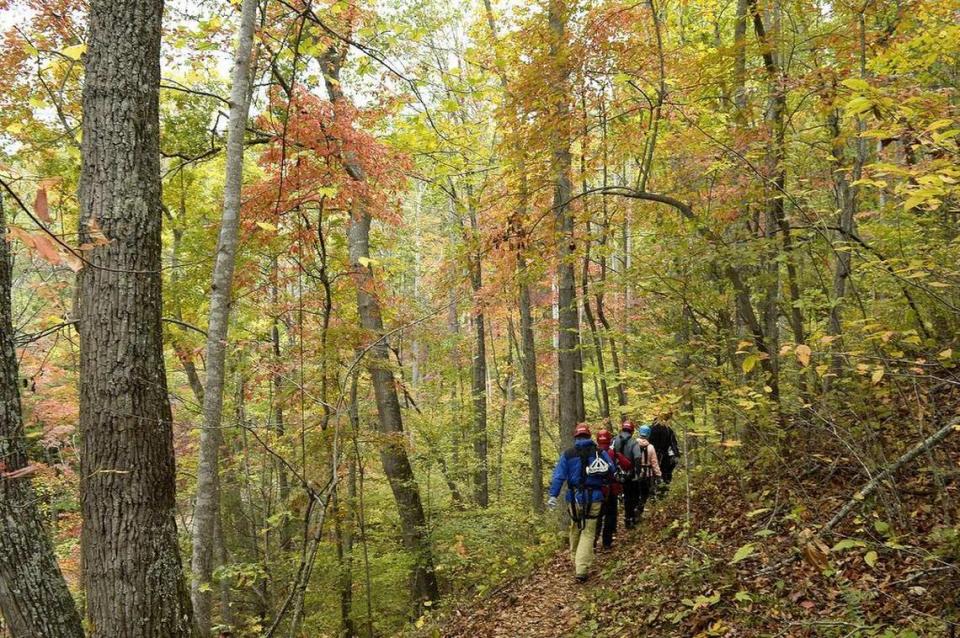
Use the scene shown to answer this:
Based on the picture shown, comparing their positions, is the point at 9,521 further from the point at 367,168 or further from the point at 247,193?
the point at 367,168

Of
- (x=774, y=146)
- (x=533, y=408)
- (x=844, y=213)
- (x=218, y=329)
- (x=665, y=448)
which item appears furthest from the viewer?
(x=533, y=408)

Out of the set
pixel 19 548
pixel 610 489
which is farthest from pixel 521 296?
pixel 19 548

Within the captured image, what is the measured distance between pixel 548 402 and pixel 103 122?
23.3 meters

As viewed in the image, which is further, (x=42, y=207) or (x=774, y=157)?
(x=774, y=157)

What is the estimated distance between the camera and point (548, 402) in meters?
25.5

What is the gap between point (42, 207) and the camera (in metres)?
1.59

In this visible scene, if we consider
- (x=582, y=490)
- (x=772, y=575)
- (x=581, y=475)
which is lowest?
(x=772, y=575)

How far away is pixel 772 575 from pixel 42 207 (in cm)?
537

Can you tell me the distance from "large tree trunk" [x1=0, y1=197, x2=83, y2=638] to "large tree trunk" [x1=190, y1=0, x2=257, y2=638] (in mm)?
1192

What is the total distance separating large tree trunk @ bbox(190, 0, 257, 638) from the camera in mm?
4789

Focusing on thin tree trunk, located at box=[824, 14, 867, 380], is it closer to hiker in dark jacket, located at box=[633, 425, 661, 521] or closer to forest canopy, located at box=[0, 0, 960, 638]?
forest canopy, located at box=[0, 0, 960, 638]

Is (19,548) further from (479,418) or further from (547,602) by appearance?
(479,418)

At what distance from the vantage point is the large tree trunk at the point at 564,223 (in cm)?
673

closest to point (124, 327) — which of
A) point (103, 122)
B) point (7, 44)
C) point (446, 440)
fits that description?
point (103, 122)
